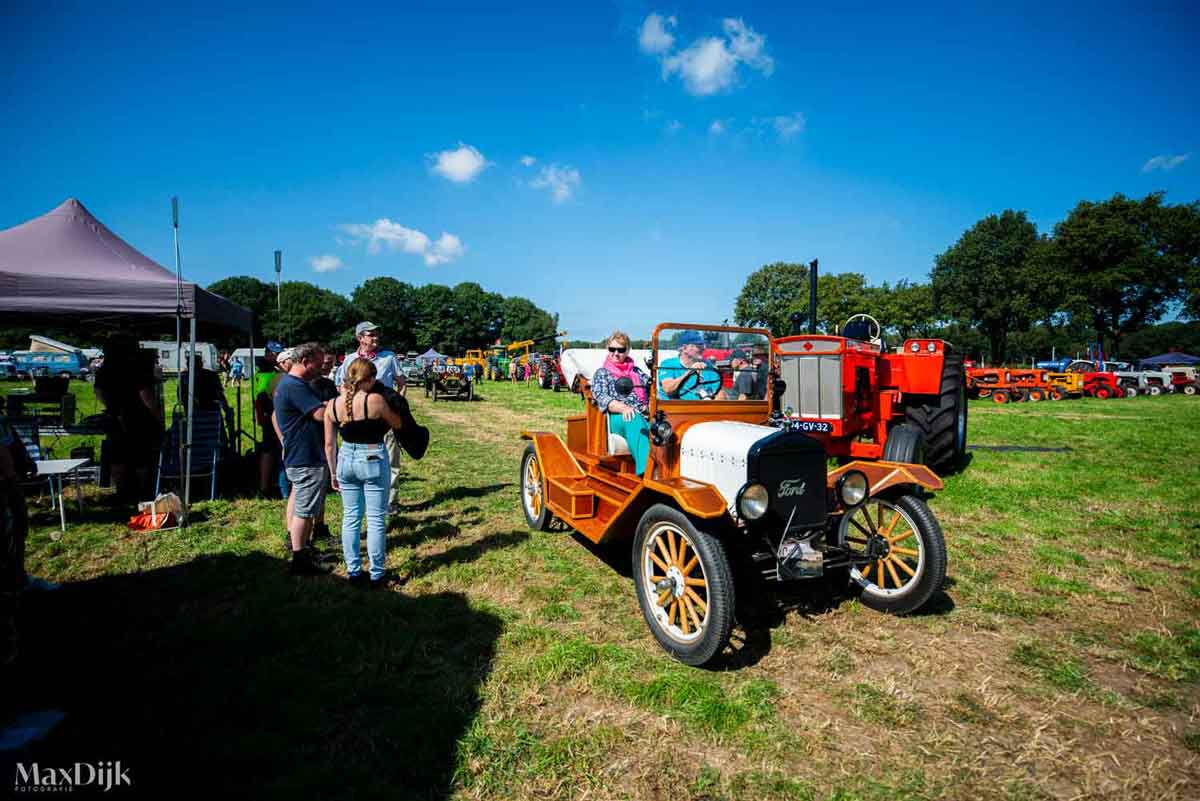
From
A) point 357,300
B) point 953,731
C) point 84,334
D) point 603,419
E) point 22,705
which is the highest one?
point 357,300

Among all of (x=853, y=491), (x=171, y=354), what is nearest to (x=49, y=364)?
(x=171, y=354)

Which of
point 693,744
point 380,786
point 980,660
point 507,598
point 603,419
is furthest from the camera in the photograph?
point 603,419

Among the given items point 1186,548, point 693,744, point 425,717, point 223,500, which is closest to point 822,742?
point 693,744

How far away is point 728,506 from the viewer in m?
3.18

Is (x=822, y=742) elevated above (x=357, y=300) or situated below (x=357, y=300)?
below

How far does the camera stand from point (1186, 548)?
16.4ft

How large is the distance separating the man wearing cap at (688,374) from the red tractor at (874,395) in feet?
8.65

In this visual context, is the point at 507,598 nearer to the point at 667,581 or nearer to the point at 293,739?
the point at 667,581

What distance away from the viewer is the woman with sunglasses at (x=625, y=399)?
4.04 m

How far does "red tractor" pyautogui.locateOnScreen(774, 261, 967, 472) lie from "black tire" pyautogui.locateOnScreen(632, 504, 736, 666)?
3.63 meters

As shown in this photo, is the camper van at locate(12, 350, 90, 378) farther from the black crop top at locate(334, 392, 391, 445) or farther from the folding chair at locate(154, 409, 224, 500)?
the black crop top at locate(334, 392, 391, 445)

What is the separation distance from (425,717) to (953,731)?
2.38 meters

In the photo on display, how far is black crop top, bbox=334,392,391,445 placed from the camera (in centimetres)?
384

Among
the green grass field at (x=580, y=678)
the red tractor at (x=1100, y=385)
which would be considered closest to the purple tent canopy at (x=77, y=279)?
the green grass field at (x=580, y=678)
